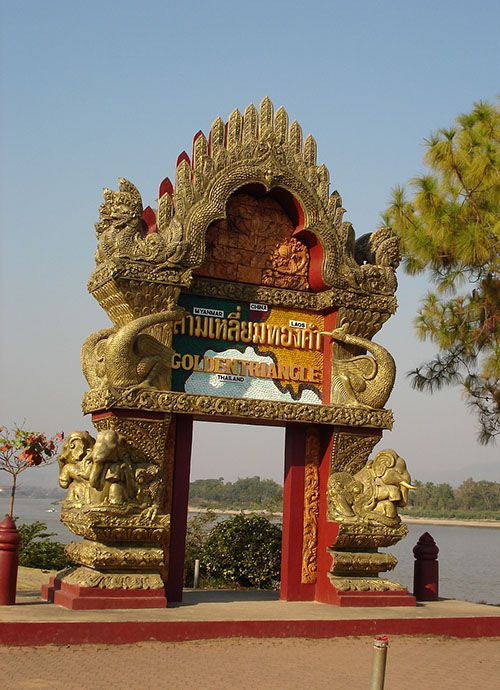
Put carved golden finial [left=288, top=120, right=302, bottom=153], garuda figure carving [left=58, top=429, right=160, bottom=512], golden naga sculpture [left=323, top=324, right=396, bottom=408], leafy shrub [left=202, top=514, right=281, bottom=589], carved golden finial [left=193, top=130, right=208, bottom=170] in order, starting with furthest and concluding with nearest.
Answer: leafy shrub [left=202, top=514, right=281, bottom=589]
carved golden finial [left=288, top=120, right=302, bottom=153]
golden naga sculpture [left=323, top=324, right=396, bottom=408]
carved golden finial [left=193, top=130, right=208, bottom=170]
garuda figure carving [left=58, top=429, right=160, bottom=512]

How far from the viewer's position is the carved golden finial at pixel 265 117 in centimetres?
1091

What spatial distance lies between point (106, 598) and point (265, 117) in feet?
20.0

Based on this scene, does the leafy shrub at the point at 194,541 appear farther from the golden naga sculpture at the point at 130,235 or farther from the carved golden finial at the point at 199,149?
the carved golden finial at the point at 199,149

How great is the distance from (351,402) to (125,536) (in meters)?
3.26

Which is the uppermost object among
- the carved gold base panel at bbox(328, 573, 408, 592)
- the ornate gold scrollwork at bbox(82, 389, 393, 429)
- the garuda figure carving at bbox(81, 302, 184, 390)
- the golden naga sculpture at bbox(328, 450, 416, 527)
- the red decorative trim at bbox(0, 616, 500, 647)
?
the garuda figure carving at bbox(81, 302, 184, 390)

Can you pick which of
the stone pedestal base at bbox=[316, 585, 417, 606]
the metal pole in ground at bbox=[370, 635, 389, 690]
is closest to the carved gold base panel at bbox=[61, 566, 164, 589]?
the stone pedestal base at bbox=[316, 585, 417, 606]

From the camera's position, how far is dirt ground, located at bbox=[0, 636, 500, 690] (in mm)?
7023

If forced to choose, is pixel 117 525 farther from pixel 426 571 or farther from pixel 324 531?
pixel 426 571

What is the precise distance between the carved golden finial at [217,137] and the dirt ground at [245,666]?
5.68 m

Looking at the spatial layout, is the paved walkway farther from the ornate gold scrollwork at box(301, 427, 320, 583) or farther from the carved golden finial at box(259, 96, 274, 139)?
the carved golden finial at box(259, 96, 274, 139)

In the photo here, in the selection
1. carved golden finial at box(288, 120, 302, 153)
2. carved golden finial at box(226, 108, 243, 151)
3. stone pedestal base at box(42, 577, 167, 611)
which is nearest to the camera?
stone pedestal base at box(42, 577, 167, 611)

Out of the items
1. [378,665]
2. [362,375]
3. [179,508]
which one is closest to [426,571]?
[362,375]

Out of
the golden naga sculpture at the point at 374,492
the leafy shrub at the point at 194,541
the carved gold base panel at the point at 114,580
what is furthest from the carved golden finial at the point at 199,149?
the leafy shrub at the point at 194,541

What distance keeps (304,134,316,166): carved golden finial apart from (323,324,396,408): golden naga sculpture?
2.16 m
